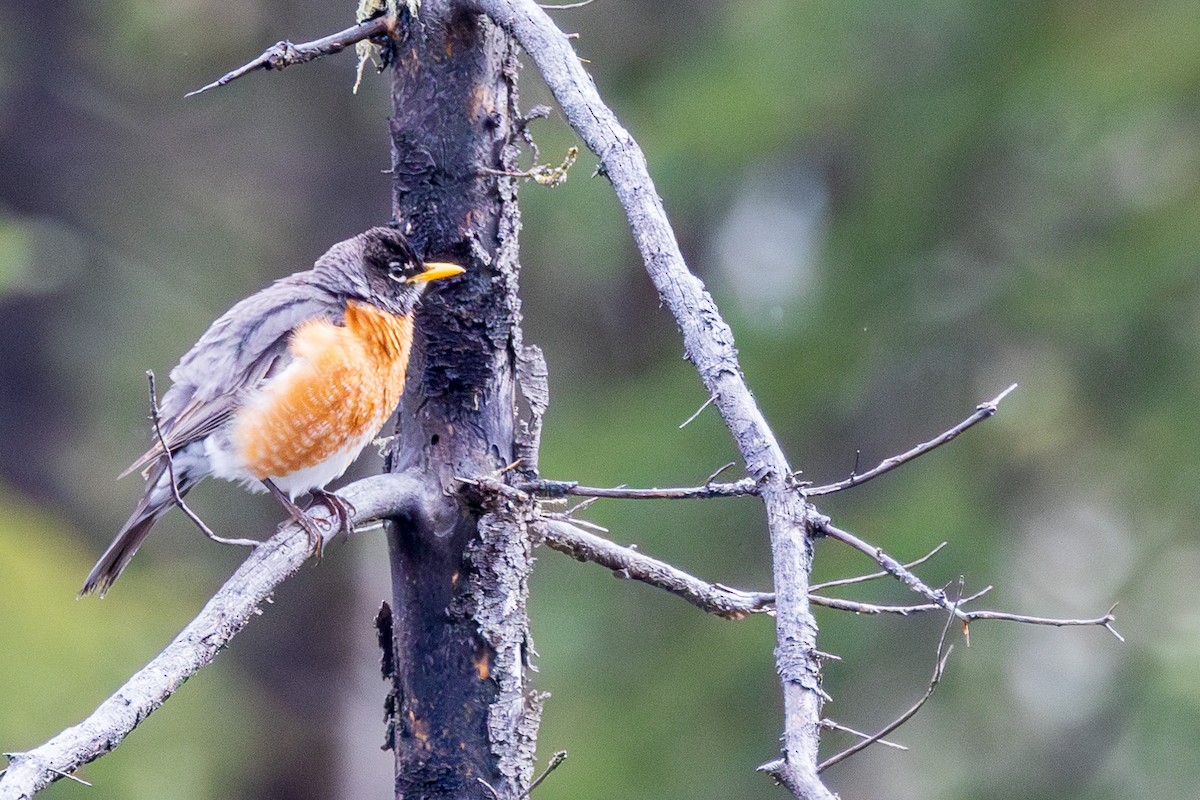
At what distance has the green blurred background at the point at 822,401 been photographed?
5.84 metres

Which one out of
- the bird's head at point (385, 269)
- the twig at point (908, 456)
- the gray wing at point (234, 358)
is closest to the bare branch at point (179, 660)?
the bird's head at point (385, 269)

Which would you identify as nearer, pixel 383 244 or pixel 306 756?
pixel 383 244

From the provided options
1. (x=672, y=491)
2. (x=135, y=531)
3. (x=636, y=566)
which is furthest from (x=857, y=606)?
(x=135, y=531)

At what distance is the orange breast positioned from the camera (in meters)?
3.52

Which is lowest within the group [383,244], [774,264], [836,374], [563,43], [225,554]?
[563,43]

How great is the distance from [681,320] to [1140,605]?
541 centimetres

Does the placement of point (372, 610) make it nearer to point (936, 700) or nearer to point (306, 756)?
point (306, 756)

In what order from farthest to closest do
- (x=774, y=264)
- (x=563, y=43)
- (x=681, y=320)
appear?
1. (x=774, y=264)
2. (x=563, y=43)
3. (x=681, y=320)

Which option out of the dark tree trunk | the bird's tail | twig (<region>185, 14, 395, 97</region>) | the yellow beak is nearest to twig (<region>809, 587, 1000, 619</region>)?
the dark tree trunk

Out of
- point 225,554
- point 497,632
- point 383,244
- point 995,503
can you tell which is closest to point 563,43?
point 383,244

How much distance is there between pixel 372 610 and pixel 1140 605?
445cm

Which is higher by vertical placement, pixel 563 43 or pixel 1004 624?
pixel 1004 624

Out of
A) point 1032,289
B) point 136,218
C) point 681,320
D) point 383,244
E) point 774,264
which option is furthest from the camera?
point 136,218

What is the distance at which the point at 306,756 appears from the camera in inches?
331
